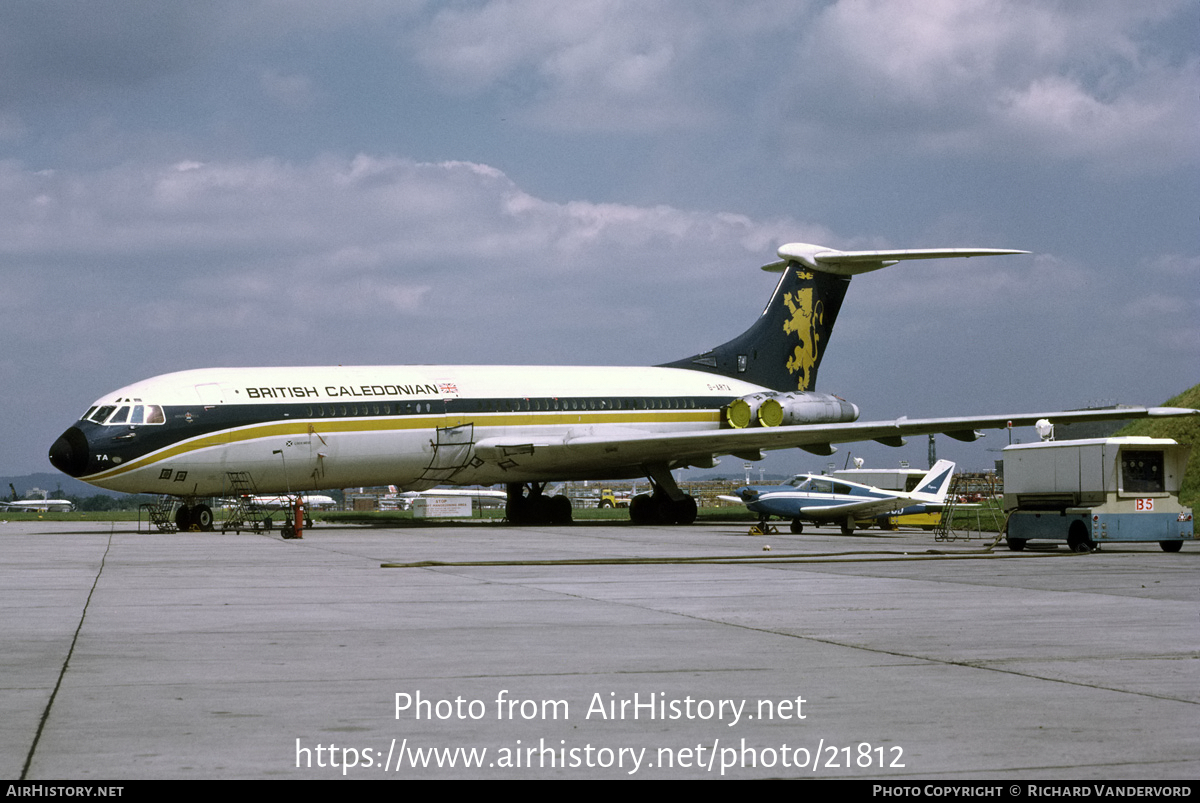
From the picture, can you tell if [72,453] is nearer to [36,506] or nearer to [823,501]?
[823,501]

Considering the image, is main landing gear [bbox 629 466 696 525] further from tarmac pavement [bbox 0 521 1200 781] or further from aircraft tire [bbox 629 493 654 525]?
tarmac pavement [bbox 0 521 1200 781]

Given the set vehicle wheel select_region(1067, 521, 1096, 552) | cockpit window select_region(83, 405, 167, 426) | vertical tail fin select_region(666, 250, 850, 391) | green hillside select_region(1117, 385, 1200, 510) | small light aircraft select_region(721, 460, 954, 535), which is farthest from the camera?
vertical tail fin select_region(666, 250, 850, 391)

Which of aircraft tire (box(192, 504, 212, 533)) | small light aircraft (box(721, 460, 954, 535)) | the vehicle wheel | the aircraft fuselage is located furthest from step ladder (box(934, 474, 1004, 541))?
aircraft tire (box(192, 504, 212, 533))

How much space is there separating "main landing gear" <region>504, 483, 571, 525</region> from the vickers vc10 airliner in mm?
44

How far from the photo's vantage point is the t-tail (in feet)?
136

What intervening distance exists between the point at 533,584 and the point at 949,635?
626cm

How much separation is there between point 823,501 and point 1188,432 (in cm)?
1033

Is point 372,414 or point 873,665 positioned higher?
point 372,414

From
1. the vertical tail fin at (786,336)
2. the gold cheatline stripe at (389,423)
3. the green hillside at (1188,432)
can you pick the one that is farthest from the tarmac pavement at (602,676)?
the vertical tail fin at (786,336)

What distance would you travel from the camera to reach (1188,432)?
113 feet

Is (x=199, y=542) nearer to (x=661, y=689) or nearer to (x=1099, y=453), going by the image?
(x=1099, y=453)

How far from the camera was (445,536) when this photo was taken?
1156 inches

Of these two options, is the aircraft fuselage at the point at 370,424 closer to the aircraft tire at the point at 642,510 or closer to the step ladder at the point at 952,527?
the aircraft tire at the point at 642,510

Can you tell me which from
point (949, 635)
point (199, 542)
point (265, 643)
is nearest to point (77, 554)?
point (199, 542)
